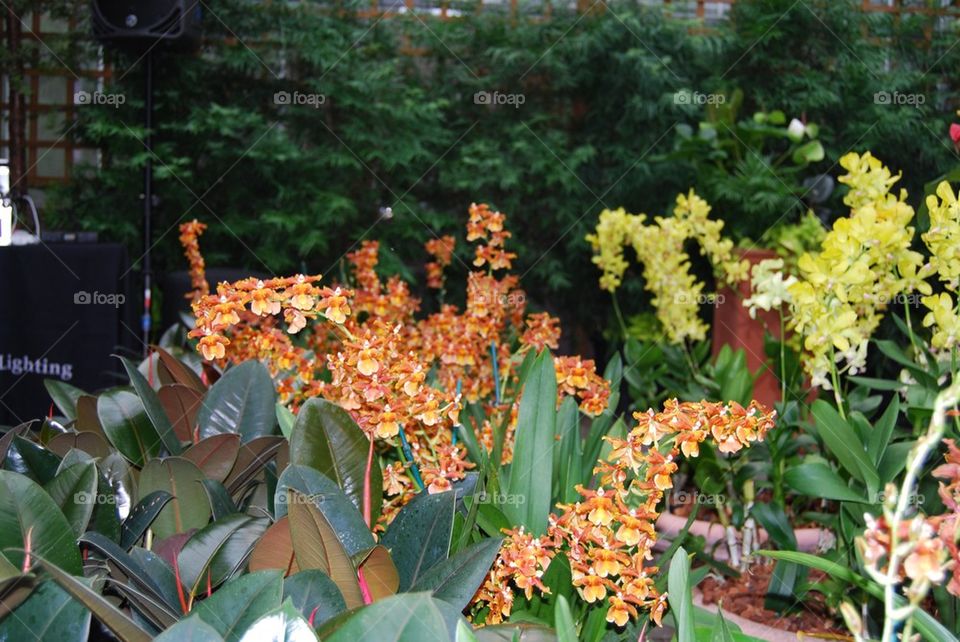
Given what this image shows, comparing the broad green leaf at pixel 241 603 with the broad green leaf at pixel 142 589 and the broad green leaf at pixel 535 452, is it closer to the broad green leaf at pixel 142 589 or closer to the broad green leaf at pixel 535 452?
the broad green leaf at pixel 142 589

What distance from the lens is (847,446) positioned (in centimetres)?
144

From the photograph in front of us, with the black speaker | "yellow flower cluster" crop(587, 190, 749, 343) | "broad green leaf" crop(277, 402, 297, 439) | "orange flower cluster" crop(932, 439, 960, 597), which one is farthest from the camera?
the black speaker

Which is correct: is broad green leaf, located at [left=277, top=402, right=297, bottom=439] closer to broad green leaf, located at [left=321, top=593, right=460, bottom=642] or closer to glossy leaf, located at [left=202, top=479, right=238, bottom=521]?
glossy leaf, located at [left=202, top=479, right=238, bottom=521]

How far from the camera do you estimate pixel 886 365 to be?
9.53ft

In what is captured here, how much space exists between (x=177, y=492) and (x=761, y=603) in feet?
3.89

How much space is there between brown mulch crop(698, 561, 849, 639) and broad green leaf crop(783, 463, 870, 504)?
9.8 inches

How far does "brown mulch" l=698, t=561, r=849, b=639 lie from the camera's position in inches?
66.3

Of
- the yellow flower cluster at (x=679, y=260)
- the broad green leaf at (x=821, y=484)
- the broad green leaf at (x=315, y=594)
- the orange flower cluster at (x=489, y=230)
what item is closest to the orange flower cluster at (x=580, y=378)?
the broad green leaf at (x=821, y=484)

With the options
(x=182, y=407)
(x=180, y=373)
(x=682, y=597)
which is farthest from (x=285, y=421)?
(x=682, y=597)

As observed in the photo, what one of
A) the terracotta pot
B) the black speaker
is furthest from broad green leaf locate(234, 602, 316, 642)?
the black speaker

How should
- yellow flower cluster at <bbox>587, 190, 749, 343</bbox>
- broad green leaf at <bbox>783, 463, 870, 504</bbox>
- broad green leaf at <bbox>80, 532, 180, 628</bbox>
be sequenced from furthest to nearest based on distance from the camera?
1. yellow flower cluster at <bbox>587, 190, 749, 343</bbox>
2. broad green leaf at <bbox>783, 463, 870, 504</bbox>
3. broad green leaf at <bbox>80, 532, 180, 628</bbox>

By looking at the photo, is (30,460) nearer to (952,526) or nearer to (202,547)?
(202,547)

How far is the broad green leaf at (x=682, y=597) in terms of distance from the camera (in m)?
0.81

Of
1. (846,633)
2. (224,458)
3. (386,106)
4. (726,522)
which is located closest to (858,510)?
(846,633)
